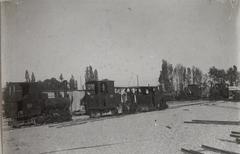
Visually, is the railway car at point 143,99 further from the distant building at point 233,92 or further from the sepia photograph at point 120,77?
the distant building at point 233,92

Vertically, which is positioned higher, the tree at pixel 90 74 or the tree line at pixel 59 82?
the tree at pixel 90 74

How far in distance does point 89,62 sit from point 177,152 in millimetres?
504

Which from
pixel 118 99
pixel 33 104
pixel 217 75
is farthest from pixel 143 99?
pixel 33 104

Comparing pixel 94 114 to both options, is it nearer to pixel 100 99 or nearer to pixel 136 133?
pixel 100 99

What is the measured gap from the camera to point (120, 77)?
1468 millimetres

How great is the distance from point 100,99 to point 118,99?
72 millimetres

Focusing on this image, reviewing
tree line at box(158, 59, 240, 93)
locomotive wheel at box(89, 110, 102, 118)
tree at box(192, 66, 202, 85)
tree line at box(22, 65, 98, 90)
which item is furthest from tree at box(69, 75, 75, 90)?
tree at box(192, 66, 202, 85)

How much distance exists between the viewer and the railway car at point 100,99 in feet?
4.74

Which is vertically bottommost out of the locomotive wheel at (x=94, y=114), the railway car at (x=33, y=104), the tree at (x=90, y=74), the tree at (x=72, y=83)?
the locomotive wheel at (x=94, y=114)

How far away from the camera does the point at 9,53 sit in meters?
1.42

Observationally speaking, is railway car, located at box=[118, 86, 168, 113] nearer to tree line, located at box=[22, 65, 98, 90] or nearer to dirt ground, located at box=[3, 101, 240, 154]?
dirt ground, located at box=[3, 101, 240, 154]

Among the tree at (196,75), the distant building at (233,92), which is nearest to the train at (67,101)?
the tree at (196,75)

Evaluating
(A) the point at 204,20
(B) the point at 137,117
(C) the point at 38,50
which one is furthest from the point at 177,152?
(C) the point at 38,50

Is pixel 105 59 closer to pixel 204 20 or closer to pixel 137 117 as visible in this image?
pixel 137 117
